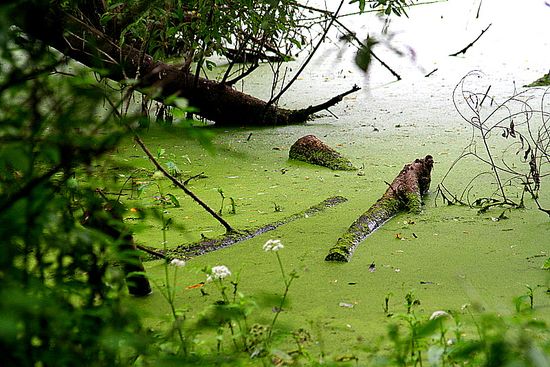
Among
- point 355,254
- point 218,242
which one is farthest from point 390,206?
point 218,242

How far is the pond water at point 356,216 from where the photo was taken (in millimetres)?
2092

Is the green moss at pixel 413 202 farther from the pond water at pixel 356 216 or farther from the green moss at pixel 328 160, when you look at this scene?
the green moss at pixel 328 160

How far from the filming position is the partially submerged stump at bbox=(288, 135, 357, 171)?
12.6ft

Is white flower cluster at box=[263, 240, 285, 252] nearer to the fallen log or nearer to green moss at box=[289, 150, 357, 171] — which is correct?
the fallen log

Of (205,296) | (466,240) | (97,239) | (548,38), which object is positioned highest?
(548,38)

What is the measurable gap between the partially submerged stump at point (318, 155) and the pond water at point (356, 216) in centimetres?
7

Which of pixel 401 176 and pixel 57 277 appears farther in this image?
pixel 401 176

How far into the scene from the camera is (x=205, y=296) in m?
2.16

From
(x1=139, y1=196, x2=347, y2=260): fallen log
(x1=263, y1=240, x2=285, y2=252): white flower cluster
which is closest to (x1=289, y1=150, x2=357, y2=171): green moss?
(x1=139, y1=196, x2=347, y2=260): fallen log

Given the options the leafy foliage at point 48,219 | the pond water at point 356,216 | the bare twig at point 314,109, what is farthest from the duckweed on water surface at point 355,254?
the bare twig at point 314,109

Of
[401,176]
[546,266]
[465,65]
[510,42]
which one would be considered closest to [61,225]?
[546,266]

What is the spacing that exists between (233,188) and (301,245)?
35.5 inches

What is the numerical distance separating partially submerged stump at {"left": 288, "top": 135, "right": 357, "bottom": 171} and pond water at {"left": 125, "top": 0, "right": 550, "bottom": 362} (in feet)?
0.22

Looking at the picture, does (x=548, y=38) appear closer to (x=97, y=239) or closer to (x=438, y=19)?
(x=438, y=19)
